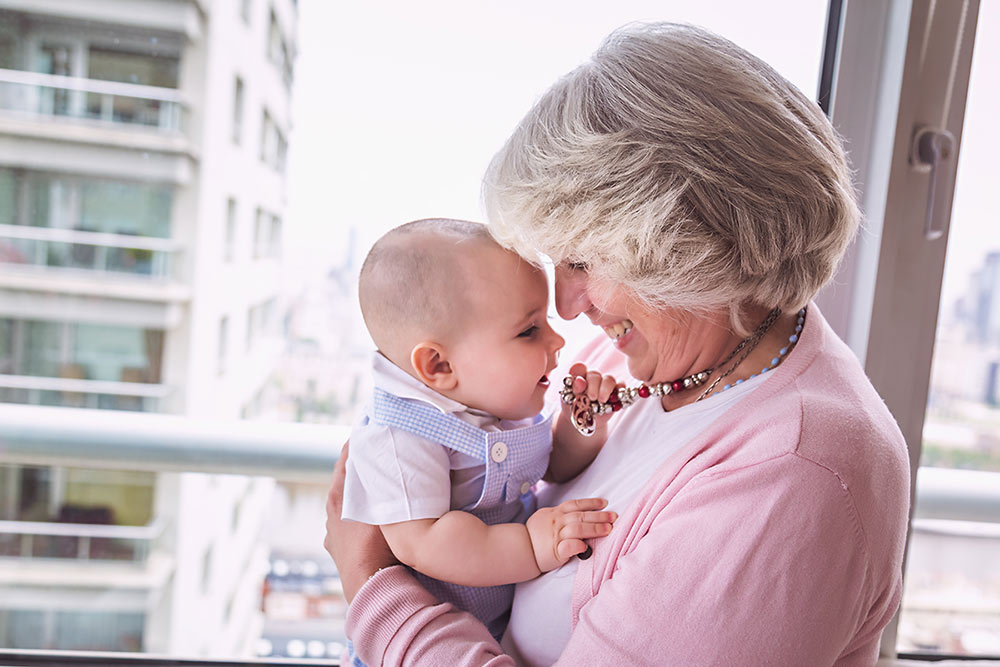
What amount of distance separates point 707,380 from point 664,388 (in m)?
0.07

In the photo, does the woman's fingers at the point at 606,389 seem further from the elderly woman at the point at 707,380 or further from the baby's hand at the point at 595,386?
the elderly woman at the point at 707,380

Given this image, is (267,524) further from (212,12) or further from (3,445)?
(212,12)

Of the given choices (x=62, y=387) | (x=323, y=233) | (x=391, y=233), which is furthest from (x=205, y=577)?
(x=391, y=233)

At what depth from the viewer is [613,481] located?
1090 mm

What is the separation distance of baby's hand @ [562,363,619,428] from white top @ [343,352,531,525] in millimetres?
166

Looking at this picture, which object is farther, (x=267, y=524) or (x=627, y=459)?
(x=267, y=524)

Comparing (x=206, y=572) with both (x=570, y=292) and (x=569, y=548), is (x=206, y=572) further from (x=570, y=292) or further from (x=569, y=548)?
(x=570, y=292)

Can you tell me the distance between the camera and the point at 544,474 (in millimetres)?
1296

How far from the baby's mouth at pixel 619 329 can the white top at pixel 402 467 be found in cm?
25

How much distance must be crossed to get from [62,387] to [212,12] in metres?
0.94

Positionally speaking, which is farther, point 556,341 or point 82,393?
point 82,393

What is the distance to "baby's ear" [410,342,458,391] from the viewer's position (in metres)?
1.11

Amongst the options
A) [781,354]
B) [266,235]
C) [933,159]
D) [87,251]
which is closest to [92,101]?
[87,251]

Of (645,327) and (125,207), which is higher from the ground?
→ (125,207)
